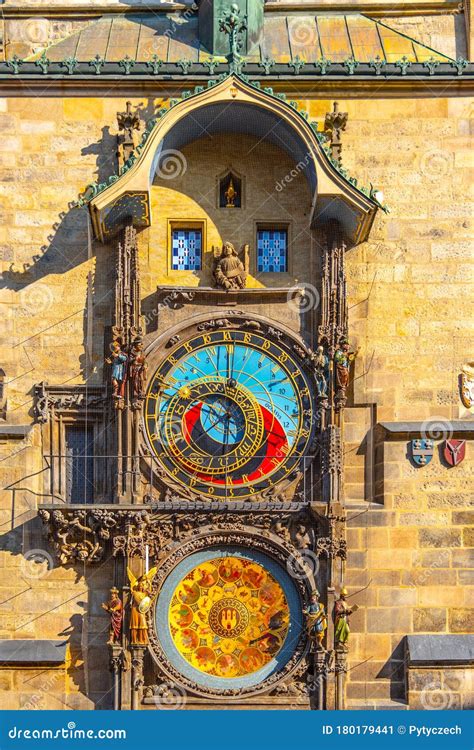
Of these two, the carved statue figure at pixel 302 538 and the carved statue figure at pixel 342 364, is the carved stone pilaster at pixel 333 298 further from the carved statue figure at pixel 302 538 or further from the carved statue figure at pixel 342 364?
the carved statue figure at pixel 302 538

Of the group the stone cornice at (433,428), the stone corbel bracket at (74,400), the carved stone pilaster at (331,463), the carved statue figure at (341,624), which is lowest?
the carved statue figure at (341,624)

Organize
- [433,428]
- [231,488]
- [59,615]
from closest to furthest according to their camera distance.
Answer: [59,615] → [231,488] → [433,428]

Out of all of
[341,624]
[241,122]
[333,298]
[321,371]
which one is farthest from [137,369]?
[341,624]

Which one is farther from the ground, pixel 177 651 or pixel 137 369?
pixel 137 369

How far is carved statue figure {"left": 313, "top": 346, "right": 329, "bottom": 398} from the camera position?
17250 millimetres

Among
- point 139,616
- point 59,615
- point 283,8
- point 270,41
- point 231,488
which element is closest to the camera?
point 139,616

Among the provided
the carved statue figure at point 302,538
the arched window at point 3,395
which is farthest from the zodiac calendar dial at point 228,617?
the arched window at point 3,395

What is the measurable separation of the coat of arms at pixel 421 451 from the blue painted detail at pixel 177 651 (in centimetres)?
152

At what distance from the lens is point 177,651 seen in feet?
55.5

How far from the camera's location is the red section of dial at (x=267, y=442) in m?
17.2

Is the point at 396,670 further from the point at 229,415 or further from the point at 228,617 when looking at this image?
the point at 229,415

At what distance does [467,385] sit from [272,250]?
6.95ft

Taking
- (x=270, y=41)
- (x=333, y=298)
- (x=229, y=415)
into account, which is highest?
(x=270, y=41)

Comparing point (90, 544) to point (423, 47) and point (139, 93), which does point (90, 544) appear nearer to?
point (139, 93)
